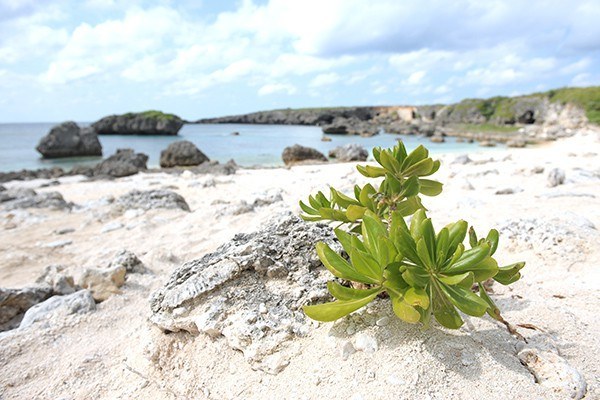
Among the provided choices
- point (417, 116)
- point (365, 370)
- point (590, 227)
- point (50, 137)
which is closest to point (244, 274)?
point (365, 370)

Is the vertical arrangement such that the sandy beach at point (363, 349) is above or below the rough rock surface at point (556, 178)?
above

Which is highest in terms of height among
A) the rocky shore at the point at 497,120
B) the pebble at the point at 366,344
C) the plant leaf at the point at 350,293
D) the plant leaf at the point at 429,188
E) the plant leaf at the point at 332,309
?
the plant leaf at the point at 429,188

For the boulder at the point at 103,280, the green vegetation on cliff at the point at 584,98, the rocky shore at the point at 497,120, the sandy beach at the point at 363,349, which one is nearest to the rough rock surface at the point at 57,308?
the sandy beach at the point at 363,349

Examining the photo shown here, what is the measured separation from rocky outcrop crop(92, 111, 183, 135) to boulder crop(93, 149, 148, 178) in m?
37.0

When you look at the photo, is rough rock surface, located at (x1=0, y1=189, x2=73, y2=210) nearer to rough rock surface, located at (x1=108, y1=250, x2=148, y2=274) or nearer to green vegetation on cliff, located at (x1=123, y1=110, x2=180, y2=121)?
rough rock surface, located at (x1=108, y1=250, x2=148, y2=274)

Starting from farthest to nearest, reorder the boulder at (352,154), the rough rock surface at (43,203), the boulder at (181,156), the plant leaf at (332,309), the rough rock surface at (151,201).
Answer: the boulder at (352,154)
the boulder at (181,156)
the rough rock surface at (43,203)
the rough rock surface at (151,201)
the plant leaf at (332,309)

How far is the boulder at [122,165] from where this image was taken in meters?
15.6

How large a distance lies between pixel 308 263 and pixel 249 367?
63 centimetres

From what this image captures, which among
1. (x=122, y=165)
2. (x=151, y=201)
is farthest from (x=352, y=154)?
(x=151, y=201)

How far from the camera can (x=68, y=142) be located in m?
26.7

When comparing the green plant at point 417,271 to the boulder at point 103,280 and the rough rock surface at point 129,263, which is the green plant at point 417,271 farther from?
the rough rock surface at point 129,263

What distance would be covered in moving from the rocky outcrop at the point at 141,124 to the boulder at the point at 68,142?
26.9 meters

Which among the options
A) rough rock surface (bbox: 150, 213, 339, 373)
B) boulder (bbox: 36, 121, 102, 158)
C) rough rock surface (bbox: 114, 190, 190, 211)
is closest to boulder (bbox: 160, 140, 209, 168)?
boulder (bbox: 36, 121, 102, 158)

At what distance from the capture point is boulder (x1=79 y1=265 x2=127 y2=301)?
3199 millimetres
